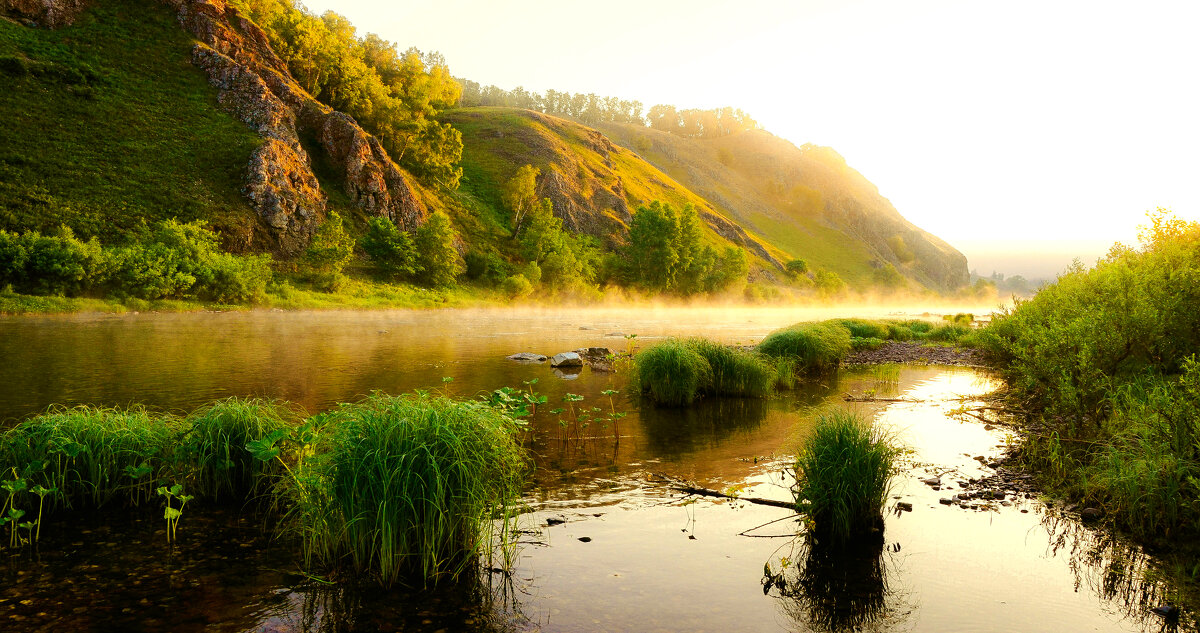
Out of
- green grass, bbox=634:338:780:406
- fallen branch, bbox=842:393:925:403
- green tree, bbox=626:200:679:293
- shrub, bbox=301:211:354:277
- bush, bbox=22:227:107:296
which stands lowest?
fallen branch, bbox=842:393:925:403

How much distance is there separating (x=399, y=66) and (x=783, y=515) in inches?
6328

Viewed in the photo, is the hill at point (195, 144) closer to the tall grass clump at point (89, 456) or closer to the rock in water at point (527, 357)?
the rock in water at point (527, 357)

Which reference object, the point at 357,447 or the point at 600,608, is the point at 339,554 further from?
the point at 600,608

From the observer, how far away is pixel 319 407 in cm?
2023

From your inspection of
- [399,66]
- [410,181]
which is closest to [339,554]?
[410,181]

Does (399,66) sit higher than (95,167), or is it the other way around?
(399,66)

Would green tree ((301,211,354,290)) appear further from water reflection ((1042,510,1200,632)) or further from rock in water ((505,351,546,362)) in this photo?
water reflection ((1042,510,1200,632))

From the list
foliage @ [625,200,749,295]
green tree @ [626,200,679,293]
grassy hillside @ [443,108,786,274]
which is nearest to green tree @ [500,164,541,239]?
grassy hillside @ [443,108,786,274]

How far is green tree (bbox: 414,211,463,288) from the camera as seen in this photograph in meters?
93.3

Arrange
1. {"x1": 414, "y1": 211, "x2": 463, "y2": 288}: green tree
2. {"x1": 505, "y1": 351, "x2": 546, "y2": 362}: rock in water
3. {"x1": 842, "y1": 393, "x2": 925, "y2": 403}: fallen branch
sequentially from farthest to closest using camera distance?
1. {"x1": 414, "y1": 211, "x2": 463, "y2": 288}: green tree
2. {"x1": 505, "y1": 351, "x2": 546, "y2": 362}: rock in water
3. {"x1": 842, "y1": 393, "x2": 925, "y2": 403}: fallen branch

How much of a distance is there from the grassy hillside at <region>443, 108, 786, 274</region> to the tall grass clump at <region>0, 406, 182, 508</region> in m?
119

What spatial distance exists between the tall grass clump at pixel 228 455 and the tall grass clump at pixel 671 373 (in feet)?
47.8

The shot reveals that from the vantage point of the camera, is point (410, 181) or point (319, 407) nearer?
point (319, 407)

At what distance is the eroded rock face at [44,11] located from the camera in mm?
94375
